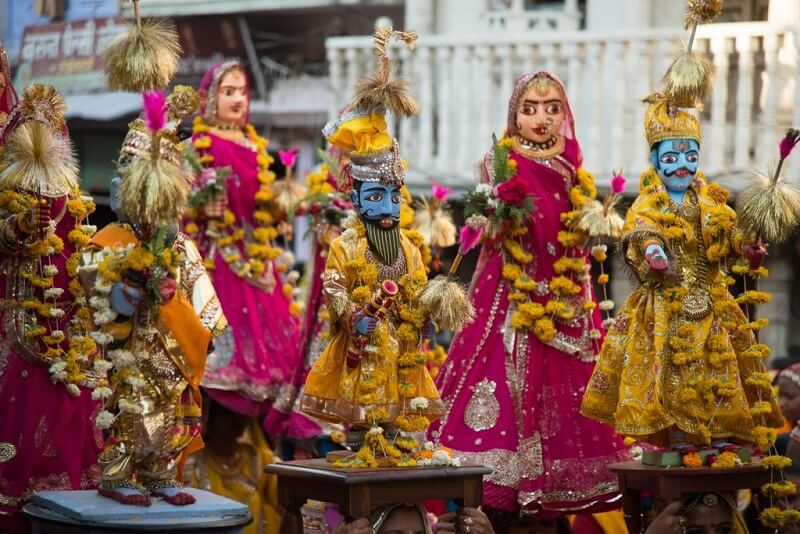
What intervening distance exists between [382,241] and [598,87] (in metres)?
4.62

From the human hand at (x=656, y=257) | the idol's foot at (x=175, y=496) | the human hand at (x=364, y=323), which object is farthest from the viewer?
the human hand at (x=656, y=257)

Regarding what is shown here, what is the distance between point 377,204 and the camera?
731 centimetres

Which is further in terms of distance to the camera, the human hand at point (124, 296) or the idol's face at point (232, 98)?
the idol's face at point (232, 98)

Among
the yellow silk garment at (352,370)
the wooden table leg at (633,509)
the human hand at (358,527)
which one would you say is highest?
the yellow silk garment at (352,370)

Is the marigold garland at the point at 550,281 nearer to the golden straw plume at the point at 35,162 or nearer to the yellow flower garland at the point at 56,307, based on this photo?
the yellow flower garland at the point at 56,307

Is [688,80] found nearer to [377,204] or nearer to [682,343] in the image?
[682,343]

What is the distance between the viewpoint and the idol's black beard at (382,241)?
7309 mm

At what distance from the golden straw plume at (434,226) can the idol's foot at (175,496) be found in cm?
293

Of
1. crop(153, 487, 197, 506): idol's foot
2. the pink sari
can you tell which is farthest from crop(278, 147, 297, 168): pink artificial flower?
crop(153, 487, 197, 506): idol's foot

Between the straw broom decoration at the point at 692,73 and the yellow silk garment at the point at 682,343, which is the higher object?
the straw broom decoration at the point at 692,73

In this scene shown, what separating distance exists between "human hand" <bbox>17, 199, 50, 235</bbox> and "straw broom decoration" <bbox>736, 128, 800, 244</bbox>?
3.13m

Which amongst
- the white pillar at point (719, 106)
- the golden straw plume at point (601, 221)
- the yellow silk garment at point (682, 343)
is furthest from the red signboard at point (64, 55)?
the yellow silk garment at point (682, 343)

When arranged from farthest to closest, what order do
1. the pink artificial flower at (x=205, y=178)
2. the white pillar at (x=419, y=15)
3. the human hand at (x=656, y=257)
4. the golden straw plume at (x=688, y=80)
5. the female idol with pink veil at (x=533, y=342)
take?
the white pillar at (x=419, y=15) → the pink artificial flower at (x=205, y=178) → the female idol with pink veil at (x=533, y=342) → the golden straw plume at (x=688, y=80) → the human hand at (x=656, y=257)

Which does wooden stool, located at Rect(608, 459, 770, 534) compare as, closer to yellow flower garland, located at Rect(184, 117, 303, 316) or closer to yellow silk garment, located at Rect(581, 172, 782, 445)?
yellow silk garment, located at Rect(581, 172, 782, 445)
